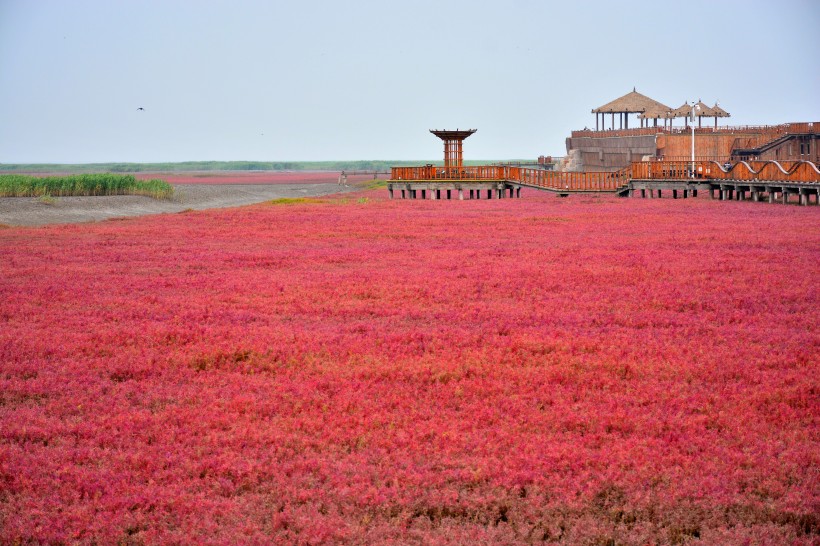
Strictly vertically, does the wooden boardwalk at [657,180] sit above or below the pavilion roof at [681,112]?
below

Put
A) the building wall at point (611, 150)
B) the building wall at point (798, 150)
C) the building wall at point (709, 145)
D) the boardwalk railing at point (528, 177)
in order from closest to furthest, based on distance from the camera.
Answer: the boardwalk railing at point (528, 177) → the building wall at point (798, 150) → the building wall at point (709, 145) → the building wall at point (611, 150)

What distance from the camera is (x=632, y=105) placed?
88625 millimetres

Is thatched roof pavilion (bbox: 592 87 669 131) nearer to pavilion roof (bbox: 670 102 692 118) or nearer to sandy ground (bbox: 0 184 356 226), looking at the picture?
pavilion roof (bbox: 670 102 692 118)

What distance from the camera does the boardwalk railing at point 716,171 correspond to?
4803cm

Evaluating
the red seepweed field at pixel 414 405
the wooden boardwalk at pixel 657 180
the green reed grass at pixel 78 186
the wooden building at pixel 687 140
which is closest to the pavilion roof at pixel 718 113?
the wooden building at pixel 687 140

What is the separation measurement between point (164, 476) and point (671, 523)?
4628mm

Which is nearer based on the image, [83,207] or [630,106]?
[83,207]

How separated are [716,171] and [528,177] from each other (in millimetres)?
13032

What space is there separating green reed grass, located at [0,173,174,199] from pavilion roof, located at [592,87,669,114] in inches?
1670

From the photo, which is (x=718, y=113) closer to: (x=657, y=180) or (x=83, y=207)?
(x=657, y=180)

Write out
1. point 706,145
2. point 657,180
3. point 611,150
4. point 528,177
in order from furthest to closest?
point 611,150 → point 706,145 → point 528,177 → point 657,180

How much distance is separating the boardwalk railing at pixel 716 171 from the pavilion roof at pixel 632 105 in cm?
2624

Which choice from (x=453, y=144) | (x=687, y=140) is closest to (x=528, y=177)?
(x=453, y=144)

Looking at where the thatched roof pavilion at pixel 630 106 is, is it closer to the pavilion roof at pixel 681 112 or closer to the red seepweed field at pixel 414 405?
the pavilion roof at pixel 681 112
